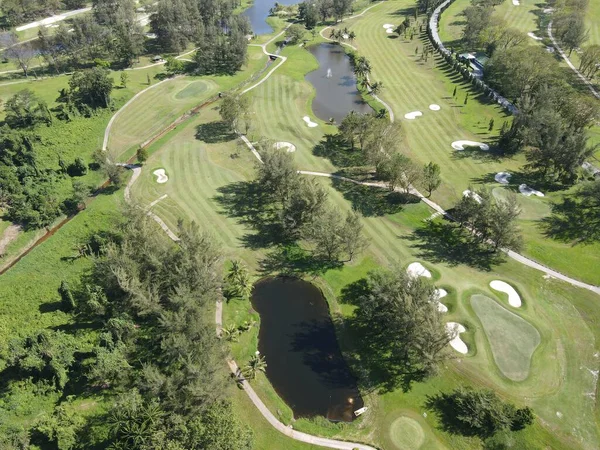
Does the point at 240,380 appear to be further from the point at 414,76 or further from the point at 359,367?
the point at 414,76

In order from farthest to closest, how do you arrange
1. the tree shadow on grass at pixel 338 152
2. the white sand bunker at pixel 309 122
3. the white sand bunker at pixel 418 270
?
the white sand bunker at pixel 309 122, the tree shadow on grass at pixel 338 152, the white sand bunker at pixel 418 270

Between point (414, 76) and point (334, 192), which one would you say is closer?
point (334, 192)

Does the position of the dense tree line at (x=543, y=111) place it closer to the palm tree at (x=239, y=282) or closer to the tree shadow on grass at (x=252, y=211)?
the tree shadow on grass at (x=252, y=211)

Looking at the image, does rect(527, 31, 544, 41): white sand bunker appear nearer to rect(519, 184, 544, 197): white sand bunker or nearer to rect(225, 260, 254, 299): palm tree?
rect(519, 184, 544, 197): white sand bunker

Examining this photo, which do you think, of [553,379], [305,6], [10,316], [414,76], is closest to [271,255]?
[10,316]

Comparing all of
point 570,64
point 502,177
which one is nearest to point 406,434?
point 502,177

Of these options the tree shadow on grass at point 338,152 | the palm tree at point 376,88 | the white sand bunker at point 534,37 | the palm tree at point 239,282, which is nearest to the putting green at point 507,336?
the palm tree at point 239,282

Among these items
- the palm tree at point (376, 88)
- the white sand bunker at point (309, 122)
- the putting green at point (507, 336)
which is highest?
the palm tree at point (376, 88)

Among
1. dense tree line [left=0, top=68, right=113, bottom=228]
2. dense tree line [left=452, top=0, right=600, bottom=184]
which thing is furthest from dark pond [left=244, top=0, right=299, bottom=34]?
dense tree line [left=452, top=0, right=600, bottom=184]
